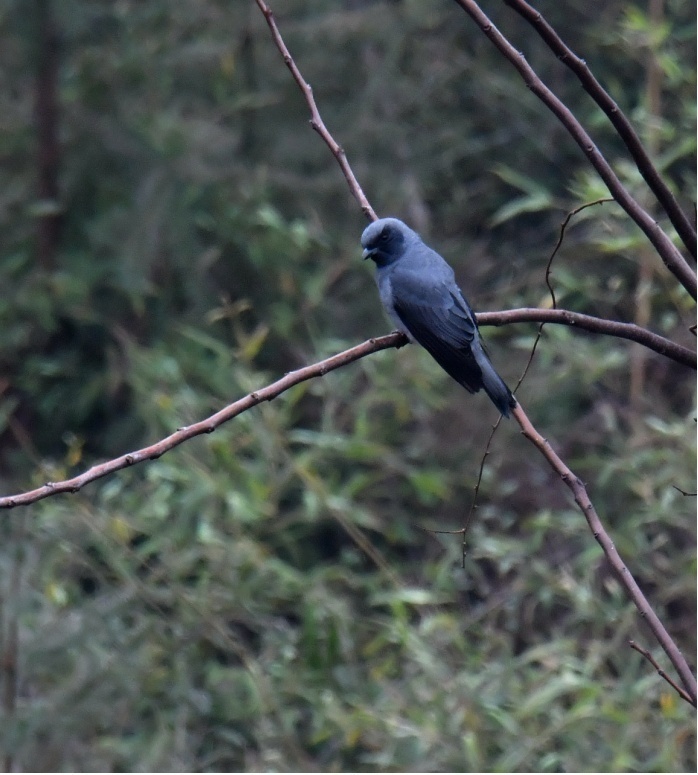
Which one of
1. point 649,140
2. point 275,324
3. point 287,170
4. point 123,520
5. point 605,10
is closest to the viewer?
point 123,520

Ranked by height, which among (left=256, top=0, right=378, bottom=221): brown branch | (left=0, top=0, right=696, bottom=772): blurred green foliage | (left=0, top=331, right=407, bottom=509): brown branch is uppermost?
(left=256, top=0, right=378, bottom=221): brown branch

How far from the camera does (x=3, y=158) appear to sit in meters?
5.58

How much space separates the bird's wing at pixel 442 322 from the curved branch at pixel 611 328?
2.93ft

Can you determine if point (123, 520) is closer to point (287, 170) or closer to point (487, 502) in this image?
point (487, 502)

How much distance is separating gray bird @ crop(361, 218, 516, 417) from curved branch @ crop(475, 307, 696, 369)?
27.7 inches

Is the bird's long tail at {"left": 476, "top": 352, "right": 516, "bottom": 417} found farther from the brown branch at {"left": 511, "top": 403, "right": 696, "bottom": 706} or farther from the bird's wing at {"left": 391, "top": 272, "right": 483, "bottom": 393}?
the brown branch at {"left": 511, "top": 403, "right": 696, "bottom": 706}

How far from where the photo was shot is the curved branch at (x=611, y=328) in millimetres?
1782

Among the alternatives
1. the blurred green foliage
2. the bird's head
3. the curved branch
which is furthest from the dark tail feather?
the blurred green foliage

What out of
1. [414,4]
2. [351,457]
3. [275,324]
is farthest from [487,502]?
[414,4]

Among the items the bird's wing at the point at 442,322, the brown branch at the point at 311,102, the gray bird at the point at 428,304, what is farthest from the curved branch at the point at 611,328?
the bird's wing at the point at 442,322

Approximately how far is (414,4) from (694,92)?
188cm

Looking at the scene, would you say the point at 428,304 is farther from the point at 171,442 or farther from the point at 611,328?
the point at 171,442

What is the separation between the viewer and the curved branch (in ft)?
5.85

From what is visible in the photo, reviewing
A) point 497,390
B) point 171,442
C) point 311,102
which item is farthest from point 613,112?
point 497,390
